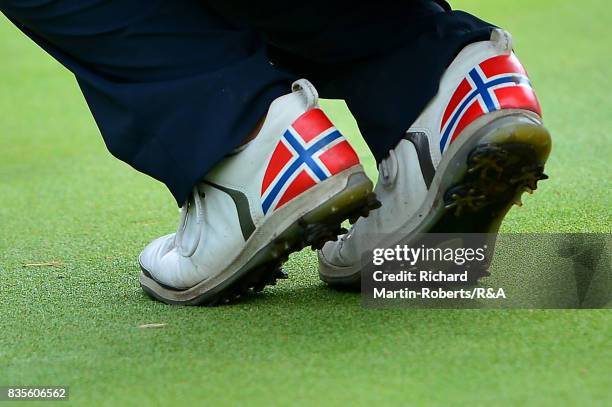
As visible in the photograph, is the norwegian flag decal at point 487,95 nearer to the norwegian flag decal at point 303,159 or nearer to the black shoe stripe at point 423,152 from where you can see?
the black shoe stripe at point 423,152

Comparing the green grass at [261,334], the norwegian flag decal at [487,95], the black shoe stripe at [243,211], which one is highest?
the norwegian flag decal at [487,95]

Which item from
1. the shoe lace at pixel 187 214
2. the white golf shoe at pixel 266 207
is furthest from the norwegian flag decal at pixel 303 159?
the shoe lace at pixel 187 214

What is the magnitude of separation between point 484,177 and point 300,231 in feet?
0.79

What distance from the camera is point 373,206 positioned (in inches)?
53.7

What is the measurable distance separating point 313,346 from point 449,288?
290mm

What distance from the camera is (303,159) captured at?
1368mm

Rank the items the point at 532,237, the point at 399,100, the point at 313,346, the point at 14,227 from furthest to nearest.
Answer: the point at 14,227 → the point at 532,237 → the point at 399,100 → the point at 313,346

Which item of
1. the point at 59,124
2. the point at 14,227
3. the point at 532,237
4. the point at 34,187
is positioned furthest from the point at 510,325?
the point at 59,124

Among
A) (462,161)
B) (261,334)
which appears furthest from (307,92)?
(261,334)

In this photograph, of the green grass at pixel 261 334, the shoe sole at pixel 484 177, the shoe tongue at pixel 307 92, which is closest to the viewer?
the green grass at pixel 261 334

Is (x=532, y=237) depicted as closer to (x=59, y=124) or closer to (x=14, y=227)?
(x=14, y=227)

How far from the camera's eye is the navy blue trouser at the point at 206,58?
1.42 metres

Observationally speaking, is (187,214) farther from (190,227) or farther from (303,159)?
(303,159)

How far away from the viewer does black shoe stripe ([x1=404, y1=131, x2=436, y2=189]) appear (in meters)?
1.43
